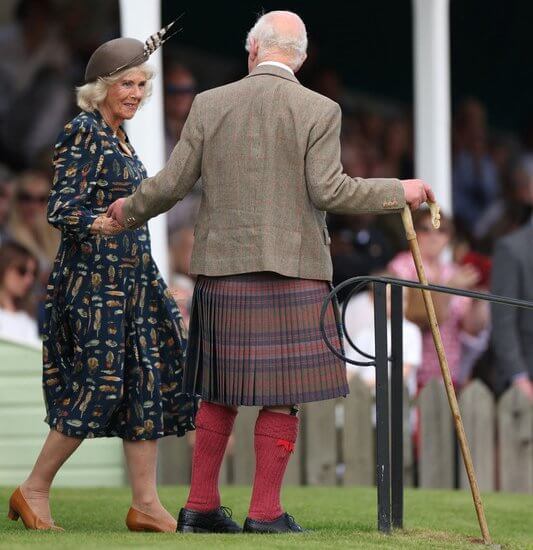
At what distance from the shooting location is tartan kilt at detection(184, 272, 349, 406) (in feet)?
18.0

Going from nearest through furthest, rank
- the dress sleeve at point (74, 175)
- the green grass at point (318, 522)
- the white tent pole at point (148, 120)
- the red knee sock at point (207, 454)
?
1. the green grass at point (318, 522)
2. the red knee sock at point (207, 454)
3. the dress sleeve at point (74, 175)
4. the white tent pole at point (148, 120)

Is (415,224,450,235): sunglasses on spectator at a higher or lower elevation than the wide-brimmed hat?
lower

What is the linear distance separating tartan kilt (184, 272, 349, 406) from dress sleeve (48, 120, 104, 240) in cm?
57

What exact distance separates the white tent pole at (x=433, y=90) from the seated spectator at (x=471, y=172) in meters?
1.97

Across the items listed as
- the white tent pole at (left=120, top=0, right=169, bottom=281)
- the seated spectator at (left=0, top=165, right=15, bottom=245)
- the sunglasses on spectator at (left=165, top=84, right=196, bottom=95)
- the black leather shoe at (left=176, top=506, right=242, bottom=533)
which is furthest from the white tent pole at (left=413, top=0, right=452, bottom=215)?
the black leather shoe at (left=176, top=506, right=242, bottom=533)

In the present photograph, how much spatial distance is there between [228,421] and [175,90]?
17.0 feet

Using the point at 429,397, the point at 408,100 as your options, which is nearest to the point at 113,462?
the point at 429,397

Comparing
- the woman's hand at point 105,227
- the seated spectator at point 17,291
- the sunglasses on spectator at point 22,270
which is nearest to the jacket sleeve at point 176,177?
the woman's hand at point 105,227

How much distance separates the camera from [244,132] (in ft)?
17.9

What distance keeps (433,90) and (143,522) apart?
512 cm

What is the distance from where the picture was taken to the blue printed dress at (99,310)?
5.77 m

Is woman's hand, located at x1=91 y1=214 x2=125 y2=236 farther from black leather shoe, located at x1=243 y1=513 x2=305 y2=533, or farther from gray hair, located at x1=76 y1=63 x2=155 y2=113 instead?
black leather shoe, located at x1=243 y1=513 x2=305 y2=533

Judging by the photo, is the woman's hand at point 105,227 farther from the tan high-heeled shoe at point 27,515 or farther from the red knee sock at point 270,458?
the tan high-heeled shoe at point 27,515

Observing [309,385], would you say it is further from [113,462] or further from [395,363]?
[113,462]
